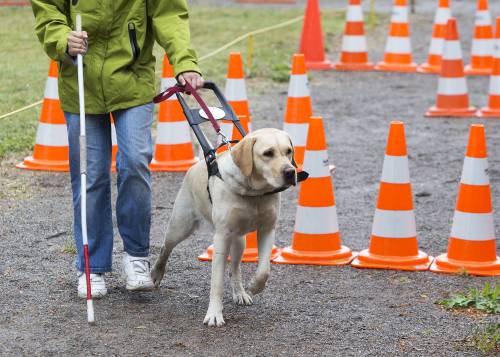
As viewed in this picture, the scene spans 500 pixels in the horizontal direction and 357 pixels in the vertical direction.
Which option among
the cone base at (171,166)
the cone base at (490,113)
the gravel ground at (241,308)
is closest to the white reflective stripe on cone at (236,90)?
the gravel ground at (241,308)

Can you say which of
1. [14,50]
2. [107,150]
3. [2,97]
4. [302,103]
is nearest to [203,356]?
[107,150]

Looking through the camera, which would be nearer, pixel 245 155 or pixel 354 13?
pixel 245 155

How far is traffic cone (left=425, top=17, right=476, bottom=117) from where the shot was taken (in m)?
11.9

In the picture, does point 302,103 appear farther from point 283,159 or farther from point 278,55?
point 278,55

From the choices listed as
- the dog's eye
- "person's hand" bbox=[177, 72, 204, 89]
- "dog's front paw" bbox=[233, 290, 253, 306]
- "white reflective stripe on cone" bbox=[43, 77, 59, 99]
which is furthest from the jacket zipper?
"white reflective stripe on cone" bbox=[43, 77, 59, 99]

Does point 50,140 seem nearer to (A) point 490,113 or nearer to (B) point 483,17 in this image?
(A) point 490,113

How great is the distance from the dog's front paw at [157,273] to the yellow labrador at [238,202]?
0.23 m

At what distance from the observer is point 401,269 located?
6.61 metres

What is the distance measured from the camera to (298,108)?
29.8 ft

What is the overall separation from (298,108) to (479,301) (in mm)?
3609

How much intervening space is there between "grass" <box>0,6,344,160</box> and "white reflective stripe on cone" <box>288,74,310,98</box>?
2.46 meters

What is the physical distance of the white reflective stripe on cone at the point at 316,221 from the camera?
6824 millimetres

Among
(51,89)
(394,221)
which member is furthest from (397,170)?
(51,89)

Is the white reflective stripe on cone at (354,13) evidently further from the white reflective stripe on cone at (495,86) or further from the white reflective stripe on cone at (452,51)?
the white reflective stripe on cone at (495,86)
